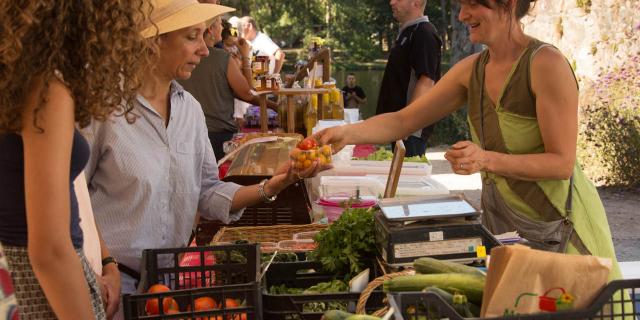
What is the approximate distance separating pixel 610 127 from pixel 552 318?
31.4 feet

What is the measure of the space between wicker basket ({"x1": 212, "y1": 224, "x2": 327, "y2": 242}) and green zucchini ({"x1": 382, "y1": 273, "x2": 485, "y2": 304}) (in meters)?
1.58

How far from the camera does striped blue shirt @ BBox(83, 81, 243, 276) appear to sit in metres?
3.06

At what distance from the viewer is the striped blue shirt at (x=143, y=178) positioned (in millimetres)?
3064

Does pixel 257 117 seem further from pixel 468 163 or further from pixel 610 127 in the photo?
pixel 468 163

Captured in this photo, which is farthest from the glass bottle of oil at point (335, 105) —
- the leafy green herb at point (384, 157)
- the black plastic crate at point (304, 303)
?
the black plastic crate at point (304, 303)

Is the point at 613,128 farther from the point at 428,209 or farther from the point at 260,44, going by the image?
the point at 428,209

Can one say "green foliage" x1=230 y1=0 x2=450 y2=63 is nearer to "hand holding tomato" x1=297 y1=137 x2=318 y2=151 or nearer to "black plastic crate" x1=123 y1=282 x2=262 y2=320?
"hand holding tomato" x1=297 y1=137 x2=318 y2=151

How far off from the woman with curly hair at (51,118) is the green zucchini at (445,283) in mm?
879

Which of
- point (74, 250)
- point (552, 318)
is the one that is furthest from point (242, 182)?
point (552, 318)

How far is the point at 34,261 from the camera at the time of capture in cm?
208

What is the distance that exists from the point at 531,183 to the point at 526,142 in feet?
0.53

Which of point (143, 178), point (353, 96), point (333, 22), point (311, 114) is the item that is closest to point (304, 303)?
point (143, 178)

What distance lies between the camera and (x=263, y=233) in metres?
4.05

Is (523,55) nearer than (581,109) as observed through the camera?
Yes
